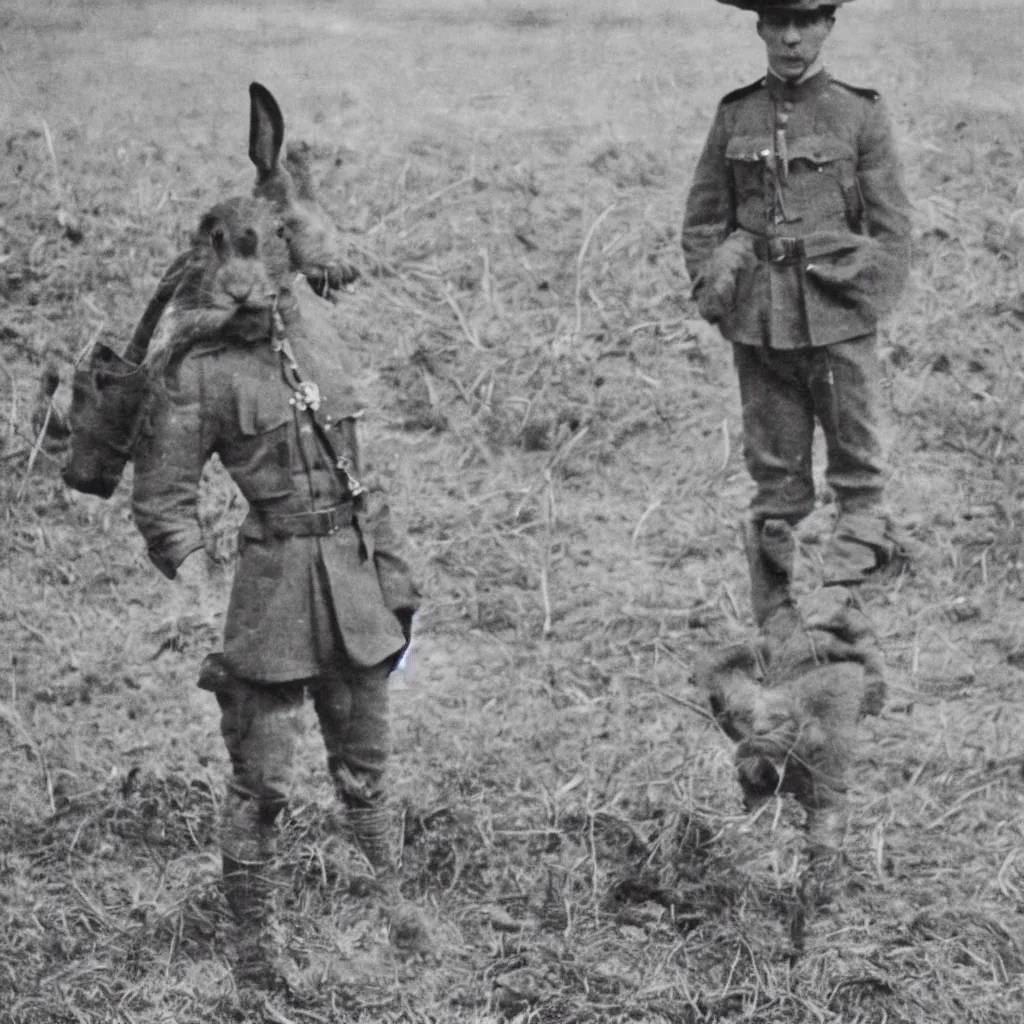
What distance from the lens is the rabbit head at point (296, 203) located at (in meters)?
4.57

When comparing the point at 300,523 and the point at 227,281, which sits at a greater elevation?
the point at 227,281

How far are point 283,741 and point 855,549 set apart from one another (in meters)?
1.82

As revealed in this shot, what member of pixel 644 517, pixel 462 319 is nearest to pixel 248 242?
pixel 644 517

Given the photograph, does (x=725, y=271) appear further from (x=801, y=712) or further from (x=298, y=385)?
(x=298, y=385)

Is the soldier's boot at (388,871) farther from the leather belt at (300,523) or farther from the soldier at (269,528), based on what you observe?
the leather belt at (300,523)

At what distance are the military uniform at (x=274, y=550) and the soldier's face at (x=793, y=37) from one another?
135cm

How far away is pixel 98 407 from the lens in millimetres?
4660

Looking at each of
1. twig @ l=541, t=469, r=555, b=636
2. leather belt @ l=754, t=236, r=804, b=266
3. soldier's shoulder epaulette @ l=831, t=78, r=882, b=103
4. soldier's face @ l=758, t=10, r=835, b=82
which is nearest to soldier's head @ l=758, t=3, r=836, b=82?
soldier's face @ l=758, t=10, r=835, b=82

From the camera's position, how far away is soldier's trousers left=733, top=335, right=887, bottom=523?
5.70 m

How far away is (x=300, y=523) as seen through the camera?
4789mm

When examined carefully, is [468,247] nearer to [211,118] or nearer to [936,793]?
[211,118]

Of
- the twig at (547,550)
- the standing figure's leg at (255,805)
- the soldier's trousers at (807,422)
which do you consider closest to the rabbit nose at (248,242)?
the standing figure's leg at (255,805)

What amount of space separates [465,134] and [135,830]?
3.52 metres

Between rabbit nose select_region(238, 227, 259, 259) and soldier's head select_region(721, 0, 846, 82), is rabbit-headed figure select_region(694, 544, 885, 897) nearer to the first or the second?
soldier's head select_region(721, 0, 846, 82)
